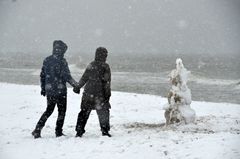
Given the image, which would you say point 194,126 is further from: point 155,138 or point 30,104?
point 30,104

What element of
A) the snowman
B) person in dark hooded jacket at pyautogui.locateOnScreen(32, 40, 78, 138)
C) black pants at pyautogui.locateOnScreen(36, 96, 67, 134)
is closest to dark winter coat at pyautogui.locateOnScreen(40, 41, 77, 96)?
person in dark hooded jacket at pyautogui.locateOnScreen(32, 40, 78, 138)

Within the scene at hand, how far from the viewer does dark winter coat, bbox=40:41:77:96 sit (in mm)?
9898

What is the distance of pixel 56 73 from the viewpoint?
32.8 ft

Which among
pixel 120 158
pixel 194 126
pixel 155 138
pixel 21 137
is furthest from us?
pixel 194 126

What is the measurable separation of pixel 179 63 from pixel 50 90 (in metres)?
4.13

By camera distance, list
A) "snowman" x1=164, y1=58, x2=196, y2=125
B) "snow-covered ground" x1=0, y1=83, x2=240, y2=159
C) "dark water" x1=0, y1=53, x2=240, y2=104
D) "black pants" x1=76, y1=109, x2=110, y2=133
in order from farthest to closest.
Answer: "dark water" x1=0, y1=53, x2=240, y2=104 → "snowman" x1=164, y1=58, x2=196, y2=125 → "black pants" x1=76, y1=109, x2=110, y2=133 → "snow-covered ground" x1=0, y1=83, x2=240, y2=159


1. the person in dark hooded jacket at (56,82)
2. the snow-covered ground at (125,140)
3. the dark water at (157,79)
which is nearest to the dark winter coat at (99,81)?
the person in dark hooded jacket at (56,82)

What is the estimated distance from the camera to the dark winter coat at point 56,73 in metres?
9.90

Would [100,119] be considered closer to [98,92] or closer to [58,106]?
[98,92]

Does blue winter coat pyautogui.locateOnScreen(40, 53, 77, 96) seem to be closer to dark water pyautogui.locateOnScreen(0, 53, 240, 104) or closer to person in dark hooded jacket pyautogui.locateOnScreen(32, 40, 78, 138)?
person in dark hooded jacket pyautogui.locateOnScreen(32, 40, 78, 138)

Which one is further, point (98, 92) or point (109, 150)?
point (98, 92)

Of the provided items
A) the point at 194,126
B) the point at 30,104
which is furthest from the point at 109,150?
the point at 30,104

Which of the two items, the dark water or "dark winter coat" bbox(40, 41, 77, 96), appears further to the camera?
the dark water

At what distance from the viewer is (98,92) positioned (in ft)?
32.8
